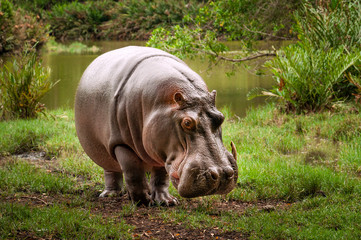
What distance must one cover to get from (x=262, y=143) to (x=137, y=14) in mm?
20056

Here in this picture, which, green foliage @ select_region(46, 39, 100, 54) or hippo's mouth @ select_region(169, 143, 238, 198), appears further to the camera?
green foliage @ select_region(46, 39, 100, 54)

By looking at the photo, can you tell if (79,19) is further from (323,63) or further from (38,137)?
(38,137)

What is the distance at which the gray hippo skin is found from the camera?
128 inches

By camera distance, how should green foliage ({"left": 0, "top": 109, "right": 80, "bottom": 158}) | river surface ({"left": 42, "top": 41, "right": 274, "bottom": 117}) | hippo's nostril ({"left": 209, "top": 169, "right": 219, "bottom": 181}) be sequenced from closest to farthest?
hippo's nostril ({"left": 209, "top": 169, "right": 219, "bottom": 181}) < green foliage ({"left": 0, "top": 109, "right": 80, "bottom": 158}) < river surface ({"left": 42, "top": 41, "right": 274, "bottom": 117})

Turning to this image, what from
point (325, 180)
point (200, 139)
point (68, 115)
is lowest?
point (68, 115)

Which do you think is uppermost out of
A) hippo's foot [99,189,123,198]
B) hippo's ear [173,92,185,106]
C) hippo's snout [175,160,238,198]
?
hippo's ear [173,92,185,106]

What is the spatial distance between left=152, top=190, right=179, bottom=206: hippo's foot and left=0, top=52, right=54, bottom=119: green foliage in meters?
4.93

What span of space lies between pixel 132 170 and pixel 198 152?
0.93m

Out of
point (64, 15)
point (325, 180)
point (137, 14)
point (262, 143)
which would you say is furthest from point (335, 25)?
point (64, 15)

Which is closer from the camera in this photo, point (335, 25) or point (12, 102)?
point (12, 102)

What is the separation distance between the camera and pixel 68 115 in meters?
9.30

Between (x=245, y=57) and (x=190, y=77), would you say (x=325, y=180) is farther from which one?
(x=245, y=57)


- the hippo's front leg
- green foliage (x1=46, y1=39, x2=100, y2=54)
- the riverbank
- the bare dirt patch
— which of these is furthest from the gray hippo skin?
green foliage (x1=46, y1=39, x2=100, y2=54)

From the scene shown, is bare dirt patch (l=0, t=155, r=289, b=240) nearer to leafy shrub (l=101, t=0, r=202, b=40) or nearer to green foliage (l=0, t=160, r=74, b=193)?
green foliage (l=0, t=160, r=74, b=193)
